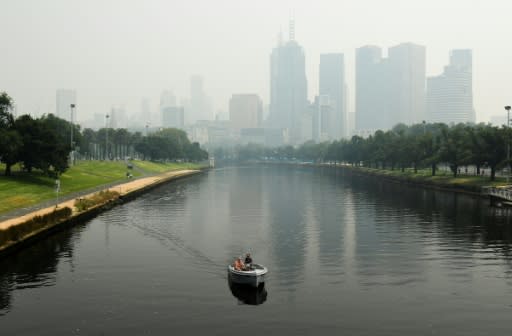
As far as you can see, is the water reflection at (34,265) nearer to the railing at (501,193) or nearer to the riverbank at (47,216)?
the riverbank at (47,216)

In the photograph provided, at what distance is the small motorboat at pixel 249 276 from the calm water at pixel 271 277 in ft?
3.04

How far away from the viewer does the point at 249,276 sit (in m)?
38.6

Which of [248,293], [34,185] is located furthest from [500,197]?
[34,185]

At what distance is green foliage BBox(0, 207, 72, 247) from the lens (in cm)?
4956

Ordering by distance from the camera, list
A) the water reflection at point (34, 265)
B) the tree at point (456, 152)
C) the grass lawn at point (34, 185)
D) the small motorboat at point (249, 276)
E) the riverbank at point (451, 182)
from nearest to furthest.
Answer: the small motorboat at point (249, 276)
the water reflection at point (34, 265)
the grass lawn at point (34, 185)
the riverbank at point (451, 182)
the tree at point (456, 152)

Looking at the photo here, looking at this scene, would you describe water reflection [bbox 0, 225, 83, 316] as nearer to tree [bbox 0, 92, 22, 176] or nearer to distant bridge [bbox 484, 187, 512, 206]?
tree [bbox 0, 92, 22, 176]

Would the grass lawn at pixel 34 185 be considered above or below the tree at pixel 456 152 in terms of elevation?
below

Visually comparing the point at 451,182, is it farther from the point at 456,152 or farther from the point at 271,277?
the point at 271,277

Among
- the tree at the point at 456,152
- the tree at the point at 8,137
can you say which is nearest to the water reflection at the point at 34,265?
the tree at the point at 8,137

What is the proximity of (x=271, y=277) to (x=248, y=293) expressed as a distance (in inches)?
208

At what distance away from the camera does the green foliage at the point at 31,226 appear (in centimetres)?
4956

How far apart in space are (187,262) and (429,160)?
116780mm

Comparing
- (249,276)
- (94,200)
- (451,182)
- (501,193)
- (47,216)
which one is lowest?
(249,276)

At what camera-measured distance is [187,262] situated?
4884cm
